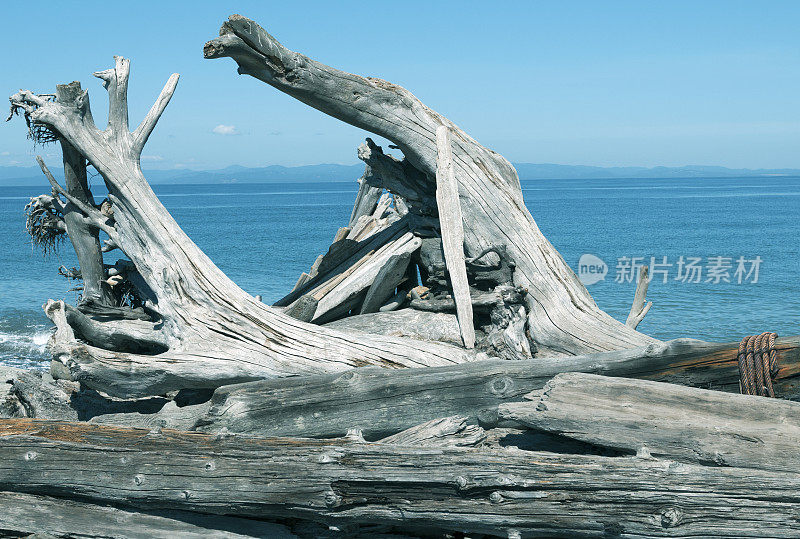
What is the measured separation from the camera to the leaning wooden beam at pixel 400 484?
317 cm

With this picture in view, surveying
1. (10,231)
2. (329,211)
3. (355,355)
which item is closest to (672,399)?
(355,355)

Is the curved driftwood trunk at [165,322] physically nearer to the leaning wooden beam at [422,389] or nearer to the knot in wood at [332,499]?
the leaning wooden beam at [422,389]

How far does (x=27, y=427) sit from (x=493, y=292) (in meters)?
4.16

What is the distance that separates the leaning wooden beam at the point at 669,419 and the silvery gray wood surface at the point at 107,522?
1571mm

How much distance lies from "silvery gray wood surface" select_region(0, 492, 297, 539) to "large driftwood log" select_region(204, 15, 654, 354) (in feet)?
12.3

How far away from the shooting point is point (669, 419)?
3.73 meters

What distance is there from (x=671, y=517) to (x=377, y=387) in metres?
1.95

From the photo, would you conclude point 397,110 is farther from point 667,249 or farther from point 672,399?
point 667,249

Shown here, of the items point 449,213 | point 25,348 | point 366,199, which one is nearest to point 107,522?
point 449,213

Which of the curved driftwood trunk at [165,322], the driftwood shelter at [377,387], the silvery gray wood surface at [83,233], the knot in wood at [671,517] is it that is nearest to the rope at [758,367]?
the driftwood shelter at [377,387]
